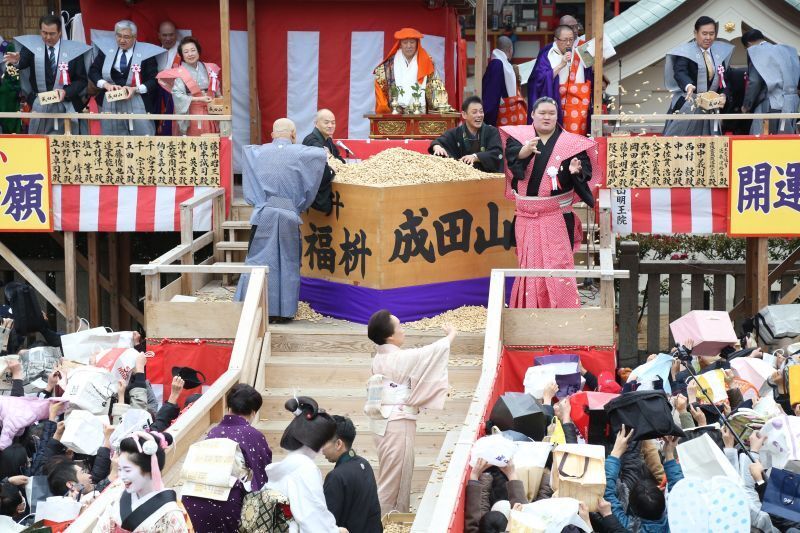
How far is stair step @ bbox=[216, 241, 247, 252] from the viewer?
1195 cm

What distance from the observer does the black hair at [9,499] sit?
7.44 meters

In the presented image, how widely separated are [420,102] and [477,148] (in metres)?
1.88

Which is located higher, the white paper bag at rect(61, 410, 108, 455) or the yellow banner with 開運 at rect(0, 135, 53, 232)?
the yellow banner with 開運 at rect(0, 135, 53, 232)

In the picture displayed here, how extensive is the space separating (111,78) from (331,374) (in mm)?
5361

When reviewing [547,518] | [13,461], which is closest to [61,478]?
[13,461]

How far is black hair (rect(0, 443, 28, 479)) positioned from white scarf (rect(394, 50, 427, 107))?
618 cm

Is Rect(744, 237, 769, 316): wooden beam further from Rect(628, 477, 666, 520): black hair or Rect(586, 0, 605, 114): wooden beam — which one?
Rect(628, 477, 666, 520): black hair

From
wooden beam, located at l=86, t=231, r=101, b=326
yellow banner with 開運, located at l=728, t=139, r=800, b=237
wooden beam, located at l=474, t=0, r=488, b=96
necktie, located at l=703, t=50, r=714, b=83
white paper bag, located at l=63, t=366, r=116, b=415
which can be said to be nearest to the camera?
white paper bag, located at l=63, t=366, r=116, b=415

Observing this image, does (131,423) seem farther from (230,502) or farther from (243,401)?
(230,502)

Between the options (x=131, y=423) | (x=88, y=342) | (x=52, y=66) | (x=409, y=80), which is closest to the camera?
(x=131, y=423)

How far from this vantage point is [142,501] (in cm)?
561

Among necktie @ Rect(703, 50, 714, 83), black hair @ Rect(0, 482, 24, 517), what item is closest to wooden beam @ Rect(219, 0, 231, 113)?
necktie @ Rect(703, 50, 714, 83)

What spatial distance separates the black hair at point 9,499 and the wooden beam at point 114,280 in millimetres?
7646

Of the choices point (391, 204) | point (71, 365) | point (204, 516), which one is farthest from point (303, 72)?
point (204, 516)
